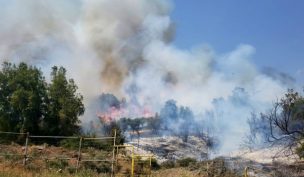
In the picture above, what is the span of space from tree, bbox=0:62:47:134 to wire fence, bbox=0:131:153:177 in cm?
362

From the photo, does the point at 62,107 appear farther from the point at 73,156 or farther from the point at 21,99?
the point at 73,156

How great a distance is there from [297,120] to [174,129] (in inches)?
1987

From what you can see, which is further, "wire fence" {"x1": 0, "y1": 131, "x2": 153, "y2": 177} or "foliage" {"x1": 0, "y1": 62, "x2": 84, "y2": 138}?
"foliage" {"x1": 0, "y1": 62, "x2": 84, "y2": 138}

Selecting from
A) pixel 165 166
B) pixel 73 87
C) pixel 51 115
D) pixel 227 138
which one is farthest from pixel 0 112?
pixel 227 138

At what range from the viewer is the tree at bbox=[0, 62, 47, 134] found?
164ft

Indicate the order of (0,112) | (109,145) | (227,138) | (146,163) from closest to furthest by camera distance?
(146,163) < (109,145) < (0,112) < (227,138)

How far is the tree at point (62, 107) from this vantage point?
168 feet

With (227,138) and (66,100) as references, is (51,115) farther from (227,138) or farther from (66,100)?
(227,138)

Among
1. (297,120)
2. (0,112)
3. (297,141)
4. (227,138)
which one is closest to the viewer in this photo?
(297,141)

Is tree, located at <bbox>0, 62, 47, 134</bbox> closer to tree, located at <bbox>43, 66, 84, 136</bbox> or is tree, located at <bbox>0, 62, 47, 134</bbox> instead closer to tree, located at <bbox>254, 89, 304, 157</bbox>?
tree, located at <bbox>43, 66, 84, 136</bbox>

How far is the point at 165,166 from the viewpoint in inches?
1849

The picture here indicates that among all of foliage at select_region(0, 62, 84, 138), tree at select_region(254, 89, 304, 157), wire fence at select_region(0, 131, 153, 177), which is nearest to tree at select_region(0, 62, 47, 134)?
foliage at select_region(0, 62, 84, 138)

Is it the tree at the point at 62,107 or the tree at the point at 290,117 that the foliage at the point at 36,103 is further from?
the tree at the point at 290,117

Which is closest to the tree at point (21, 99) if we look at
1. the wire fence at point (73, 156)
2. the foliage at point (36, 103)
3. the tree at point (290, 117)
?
the foliage at point (36, 103)
